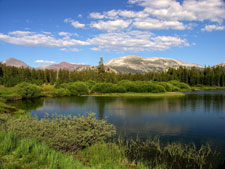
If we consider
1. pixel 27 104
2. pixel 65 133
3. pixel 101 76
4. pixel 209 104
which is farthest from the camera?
pixel 101 76

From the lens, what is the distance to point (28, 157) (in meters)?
10.2

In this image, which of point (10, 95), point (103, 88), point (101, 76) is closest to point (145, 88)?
point (103, 88)

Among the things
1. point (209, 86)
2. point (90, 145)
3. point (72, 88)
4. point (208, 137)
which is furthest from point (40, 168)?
point (209, 86)

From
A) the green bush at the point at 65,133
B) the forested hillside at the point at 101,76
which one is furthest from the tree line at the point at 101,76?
the green bush at the point at 65,133

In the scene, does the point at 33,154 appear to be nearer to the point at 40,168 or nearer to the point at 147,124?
the point at 40,168

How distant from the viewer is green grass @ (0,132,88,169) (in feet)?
29.7

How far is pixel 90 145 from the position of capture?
17297 millimetres

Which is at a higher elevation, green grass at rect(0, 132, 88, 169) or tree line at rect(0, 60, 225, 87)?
tree line at rect(0, 60, 225, 87)

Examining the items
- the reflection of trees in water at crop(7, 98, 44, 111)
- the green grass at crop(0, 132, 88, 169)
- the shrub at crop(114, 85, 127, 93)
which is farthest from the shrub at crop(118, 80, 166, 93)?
the green grass at crop(0, 132, 88, 169)

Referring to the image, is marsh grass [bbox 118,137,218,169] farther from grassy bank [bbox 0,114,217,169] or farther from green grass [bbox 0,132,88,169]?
green grass [bbox 0,132,88,169]

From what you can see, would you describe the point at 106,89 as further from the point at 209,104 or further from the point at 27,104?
the point at 209,104

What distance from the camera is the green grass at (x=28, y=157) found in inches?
357

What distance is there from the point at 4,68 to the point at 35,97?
215ft

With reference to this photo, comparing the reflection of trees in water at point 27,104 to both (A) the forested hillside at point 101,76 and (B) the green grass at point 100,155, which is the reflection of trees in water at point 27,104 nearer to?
(B) the green grass at point 100,155
